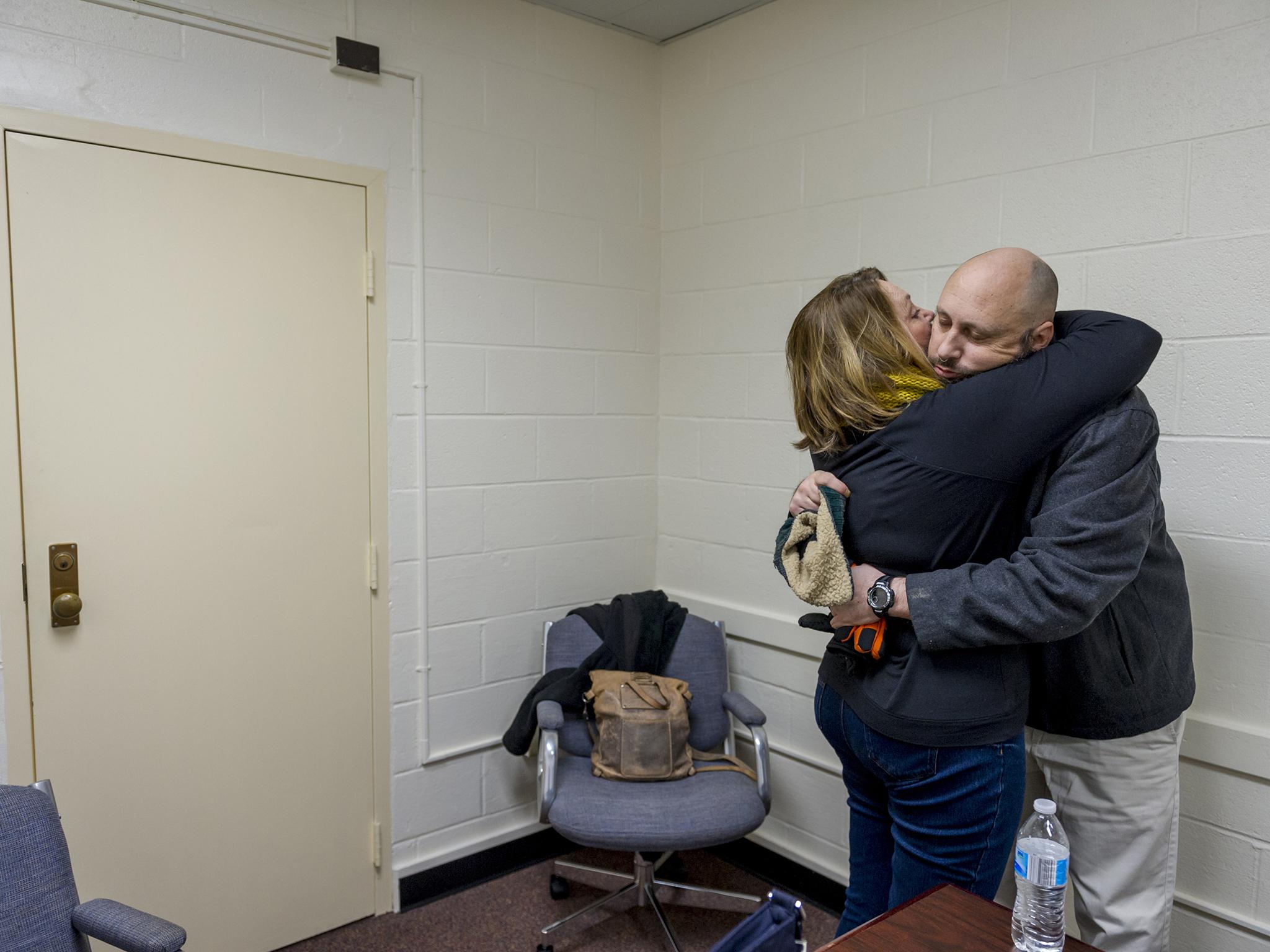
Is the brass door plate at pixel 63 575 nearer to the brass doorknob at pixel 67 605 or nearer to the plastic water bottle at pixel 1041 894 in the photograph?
the brass doorknob at pixel 67 605

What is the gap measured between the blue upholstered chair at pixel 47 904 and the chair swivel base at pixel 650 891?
3.86ft

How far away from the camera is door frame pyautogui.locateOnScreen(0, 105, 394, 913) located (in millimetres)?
2008

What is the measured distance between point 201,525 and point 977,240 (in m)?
2.05

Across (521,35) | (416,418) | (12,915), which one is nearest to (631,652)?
(416,418)

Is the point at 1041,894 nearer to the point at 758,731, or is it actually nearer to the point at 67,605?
the point at 758,731

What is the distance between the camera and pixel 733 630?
9.61ft

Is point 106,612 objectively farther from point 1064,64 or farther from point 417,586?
point 1064,64

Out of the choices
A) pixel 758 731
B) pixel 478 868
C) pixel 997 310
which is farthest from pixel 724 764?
pixel 997 310

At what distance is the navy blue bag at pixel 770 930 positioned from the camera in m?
1.35

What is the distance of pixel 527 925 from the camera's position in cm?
258

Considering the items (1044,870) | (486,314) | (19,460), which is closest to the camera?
(1044,870)

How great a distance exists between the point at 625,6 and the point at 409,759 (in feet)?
7.66

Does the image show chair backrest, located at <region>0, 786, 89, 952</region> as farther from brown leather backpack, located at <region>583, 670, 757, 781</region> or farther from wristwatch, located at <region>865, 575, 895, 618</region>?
wristwatch, located at <region>865, 575, 895, 618</region>

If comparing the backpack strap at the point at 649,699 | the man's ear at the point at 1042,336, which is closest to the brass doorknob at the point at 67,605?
the backpack strap at the point at 649,699
